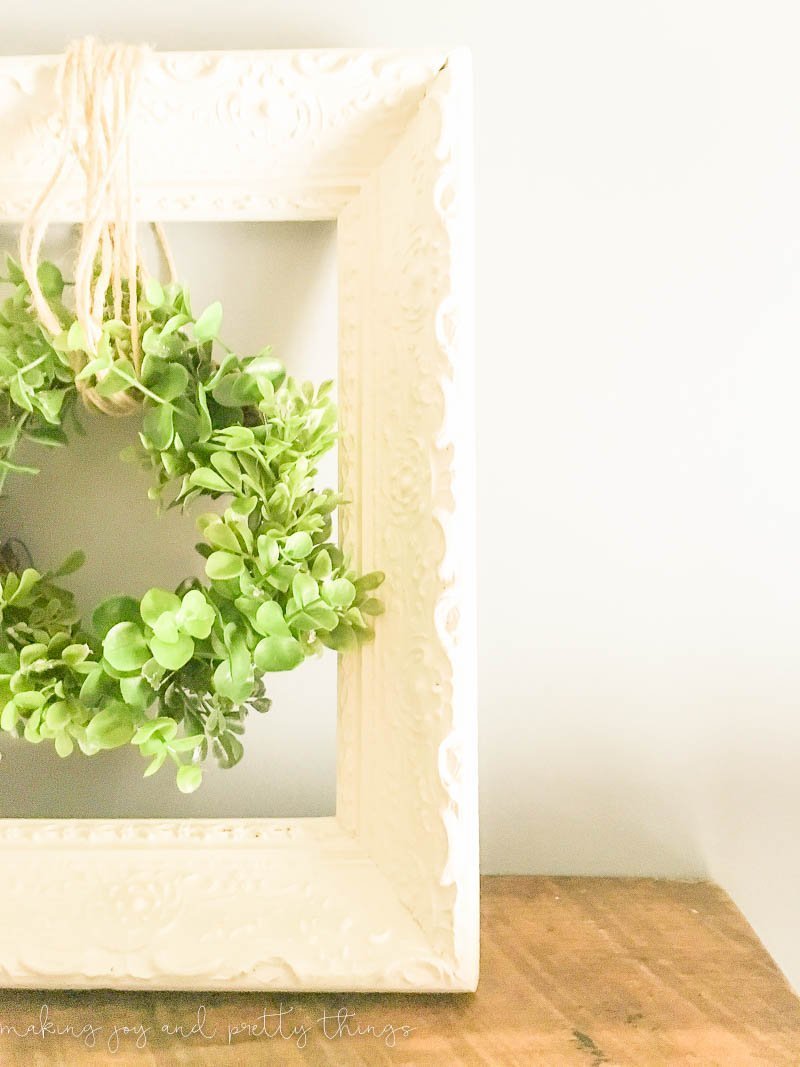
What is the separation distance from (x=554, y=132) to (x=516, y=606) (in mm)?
428

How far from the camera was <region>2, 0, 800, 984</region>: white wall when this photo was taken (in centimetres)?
69

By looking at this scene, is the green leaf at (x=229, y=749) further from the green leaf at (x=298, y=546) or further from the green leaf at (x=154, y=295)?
the green leaf at (x=154, y=295)

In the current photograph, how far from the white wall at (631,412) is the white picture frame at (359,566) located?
0.11 metres

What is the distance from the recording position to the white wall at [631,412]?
27.3 inches

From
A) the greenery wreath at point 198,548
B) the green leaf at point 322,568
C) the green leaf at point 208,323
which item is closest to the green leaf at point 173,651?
the greenery wreath at point 198,548

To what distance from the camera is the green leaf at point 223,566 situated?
0.56m

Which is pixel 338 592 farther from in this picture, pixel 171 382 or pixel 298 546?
pixel 171 382

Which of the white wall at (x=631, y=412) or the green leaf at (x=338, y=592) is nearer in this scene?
the green leaf at (x=338, y=592)

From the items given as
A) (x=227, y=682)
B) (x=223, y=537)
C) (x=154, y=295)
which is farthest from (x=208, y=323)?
(x=227, y=682)

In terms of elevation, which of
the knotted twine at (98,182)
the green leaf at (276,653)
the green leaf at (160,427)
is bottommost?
the green leaf at (276,653)

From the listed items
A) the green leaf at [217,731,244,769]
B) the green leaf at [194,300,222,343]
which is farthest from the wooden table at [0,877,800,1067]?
the green leaf at [194,300,222,343]

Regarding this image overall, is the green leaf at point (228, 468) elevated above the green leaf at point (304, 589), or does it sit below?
above

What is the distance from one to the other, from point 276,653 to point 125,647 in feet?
0.34

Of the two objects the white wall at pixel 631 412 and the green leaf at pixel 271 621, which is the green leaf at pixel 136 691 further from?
the white wall at pixel 631 412
